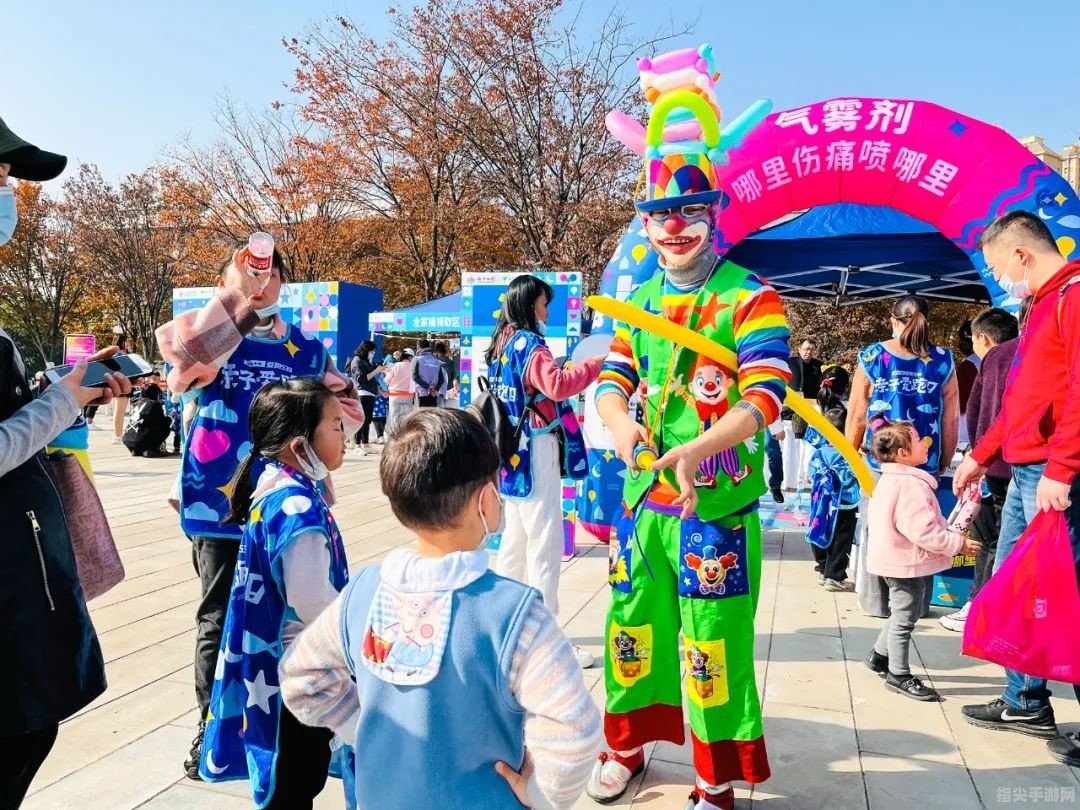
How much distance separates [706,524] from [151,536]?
5.50 meters

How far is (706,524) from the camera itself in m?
2.33

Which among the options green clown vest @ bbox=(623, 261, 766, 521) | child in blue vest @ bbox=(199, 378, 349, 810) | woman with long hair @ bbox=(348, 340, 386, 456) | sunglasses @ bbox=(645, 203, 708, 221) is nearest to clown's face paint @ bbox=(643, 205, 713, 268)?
sunglasses @ bbox=(645, 203, 708, 221)

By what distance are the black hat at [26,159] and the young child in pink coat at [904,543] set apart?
11.1ft

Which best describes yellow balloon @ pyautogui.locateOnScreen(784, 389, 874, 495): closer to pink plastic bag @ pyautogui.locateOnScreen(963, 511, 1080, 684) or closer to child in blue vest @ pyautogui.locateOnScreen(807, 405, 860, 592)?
pink plastic bag @ pyautogui.locateOnScreen(963, 511, 1080, 684)

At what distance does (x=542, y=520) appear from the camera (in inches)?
146

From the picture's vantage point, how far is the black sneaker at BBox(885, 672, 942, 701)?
3320 mm

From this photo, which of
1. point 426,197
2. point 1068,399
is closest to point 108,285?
point 426,197

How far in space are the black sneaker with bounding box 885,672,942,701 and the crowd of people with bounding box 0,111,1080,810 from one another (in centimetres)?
3

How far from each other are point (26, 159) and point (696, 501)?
1969 millimetres

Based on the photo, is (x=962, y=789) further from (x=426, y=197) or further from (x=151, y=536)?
(x=426, y=197)

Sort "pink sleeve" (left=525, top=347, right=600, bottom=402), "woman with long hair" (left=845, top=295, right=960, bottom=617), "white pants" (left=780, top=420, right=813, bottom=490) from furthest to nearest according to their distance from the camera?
"white pants" (left=780, top=420, right=813, bottom=490) < "woman with long hair" (left=845, top=295, right=960, bottom=617) < "pink sleeve" (left=525, top=347, right=600, bottom=402)

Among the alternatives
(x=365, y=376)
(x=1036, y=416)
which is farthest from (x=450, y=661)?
(x=365, y=376)

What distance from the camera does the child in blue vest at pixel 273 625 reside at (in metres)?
1.81

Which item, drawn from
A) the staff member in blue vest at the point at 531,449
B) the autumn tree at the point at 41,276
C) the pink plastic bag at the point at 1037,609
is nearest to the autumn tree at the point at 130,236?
the autumn tree at the point at 41,276
